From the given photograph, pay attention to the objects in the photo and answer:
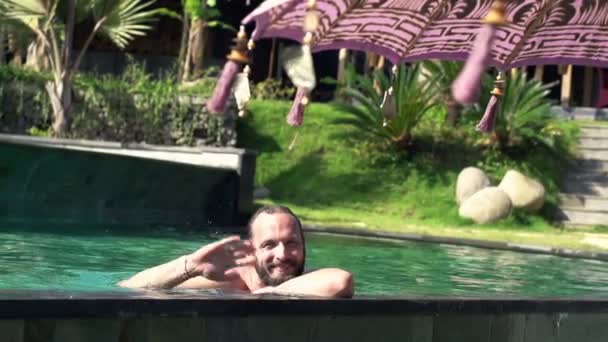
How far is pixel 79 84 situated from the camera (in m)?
23.6

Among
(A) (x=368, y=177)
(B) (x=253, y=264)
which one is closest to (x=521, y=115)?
(A) (x=368, y=177)

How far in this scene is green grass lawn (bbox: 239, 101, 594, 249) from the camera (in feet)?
69.0

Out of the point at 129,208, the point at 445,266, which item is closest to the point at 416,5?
the point at 445,266

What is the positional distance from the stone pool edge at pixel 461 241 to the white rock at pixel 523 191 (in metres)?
4.96

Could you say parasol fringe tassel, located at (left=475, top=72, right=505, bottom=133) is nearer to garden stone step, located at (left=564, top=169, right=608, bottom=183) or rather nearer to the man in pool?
the man in pool

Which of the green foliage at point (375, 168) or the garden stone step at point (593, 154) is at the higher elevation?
the garden stone step at point (593, 154)

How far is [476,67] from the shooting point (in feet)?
14.8

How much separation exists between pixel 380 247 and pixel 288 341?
930 cm

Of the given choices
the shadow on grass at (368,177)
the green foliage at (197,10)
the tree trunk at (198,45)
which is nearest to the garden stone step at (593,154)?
the shadow on grass at (368,177)

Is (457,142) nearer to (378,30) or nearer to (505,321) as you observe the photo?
(378,30)

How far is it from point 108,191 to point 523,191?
26.0ft

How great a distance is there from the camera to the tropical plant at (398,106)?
2261 cm

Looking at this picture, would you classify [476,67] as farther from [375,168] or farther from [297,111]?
[375,168]

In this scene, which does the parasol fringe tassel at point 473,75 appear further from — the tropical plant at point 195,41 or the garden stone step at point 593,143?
the tropical plant at point 195,41
